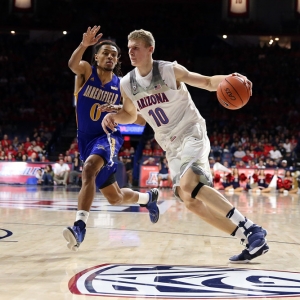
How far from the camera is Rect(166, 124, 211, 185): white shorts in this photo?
452 cm

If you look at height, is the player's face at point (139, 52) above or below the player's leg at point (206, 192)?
above

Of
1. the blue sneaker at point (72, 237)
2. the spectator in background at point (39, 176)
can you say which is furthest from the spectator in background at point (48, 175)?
the blue sneaker at point (72, 237)

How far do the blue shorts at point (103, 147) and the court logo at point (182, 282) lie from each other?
1.70m

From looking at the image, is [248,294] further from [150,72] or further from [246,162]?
[246,162]

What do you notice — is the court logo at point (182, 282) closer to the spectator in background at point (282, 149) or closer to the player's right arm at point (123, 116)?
the player's right arm at point (123, 116)

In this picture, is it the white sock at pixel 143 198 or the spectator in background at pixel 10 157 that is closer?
the white sock at pixel 143 198

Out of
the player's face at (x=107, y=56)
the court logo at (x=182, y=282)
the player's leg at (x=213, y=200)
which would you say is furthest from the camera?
the player's face at (x=107, y=56)

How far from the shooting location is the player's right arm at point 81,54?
5117 millimetres

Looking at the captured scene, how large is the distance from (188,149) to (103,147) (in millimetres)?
1163

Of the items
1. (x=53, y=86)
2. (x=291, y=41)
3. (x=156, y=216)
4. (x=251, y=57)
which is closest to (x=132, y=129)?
(x=53, y=86)

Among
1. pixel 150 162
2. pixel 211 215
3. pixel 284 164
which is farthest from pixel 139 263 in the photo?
pixel 284 164

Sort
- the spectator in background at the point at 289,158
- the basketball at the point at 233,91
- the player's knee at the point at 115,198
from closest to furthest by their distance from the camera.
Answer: the basketball at the point at 233,91, the player's knee at the point at 115,198, the spectator in background at the point at 289,158

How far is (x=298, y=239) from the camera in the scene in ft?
19.2

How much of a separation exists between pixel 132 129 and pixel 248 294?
2000 cm
